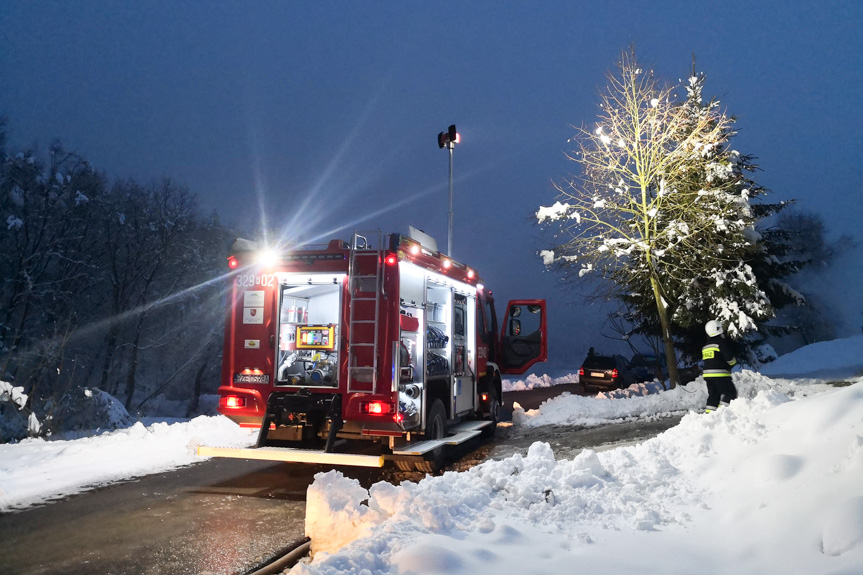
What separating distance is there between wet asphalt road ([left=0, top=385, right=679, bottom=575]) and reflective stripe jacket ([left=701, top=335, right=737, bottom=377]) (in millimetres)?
4120

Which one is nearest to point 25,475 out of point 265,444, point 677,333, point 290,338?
point 265,444

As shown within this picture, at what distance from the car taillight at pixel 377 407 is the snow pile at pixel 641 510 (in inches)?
68.2

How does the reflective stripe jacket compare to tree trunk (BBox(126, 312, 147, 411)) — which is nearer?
the reflective stripe jacket

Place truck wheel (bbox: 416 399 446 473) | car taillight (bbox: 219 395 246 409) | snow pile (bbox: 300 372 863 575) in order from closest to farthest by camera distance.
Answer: snow pile (bbox: 300 372 863 575) → car taillight (bbox: 219 395 246 409) → truck wheel (bbox: 416 399 446 473)

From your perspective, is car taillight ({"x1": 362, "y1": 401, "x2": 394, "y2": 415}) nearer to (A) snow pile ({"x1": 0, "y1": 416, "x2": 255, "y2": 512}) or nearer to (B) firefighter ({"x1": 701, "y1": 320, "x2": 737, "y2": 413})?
(A) snow pile ({"x1": 0, "y1": 416, "x2": 255, "y2": 512})

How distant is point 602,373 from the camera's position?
25172 mm

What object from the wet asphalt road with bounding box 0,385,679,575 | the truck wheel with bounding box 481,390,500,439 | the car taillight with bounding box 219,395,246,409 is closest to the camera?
→ the wet asphalt road with bounding box 0,385,679,575

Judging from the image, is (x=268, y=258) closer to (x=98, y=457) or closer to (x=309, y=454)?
(x=309, y=454)

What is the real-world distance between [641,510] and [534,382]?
28205 millimetres

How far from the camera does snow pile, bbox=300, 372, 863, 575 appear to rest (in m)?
3.86

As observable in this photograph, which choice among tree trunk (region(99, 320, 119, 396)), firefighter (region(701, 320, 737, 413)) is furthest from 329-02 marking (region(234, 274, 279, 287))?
tree trunk (region(99, 320, 119, 396))

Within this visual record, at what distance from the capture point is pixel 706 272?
58.2 ft

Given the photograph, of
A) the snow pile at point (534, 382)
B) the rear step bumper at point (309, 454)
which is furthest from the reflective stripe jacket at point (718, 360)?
the snow pile at point (534, 382)

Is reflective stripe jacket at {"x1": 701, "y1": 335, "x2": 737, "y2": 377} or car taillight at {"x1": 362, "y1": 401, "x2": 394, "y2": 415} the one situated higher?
reflective stripe jacket at {"x1": 701, "y1": 335, "x2": 737, "y2": 377}
